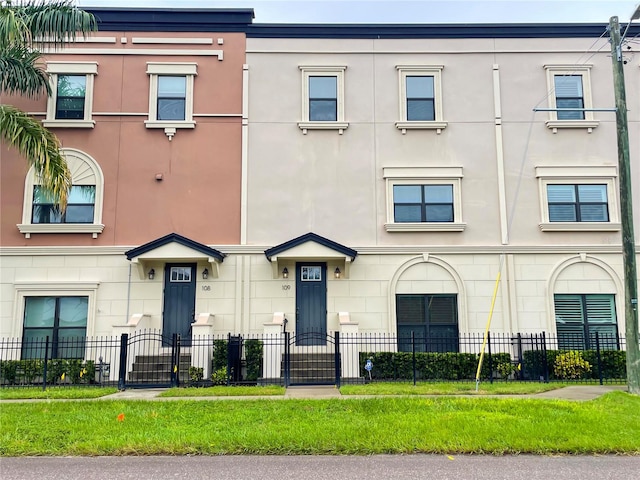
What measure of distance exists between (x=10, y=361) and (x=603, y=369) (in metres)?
16.1

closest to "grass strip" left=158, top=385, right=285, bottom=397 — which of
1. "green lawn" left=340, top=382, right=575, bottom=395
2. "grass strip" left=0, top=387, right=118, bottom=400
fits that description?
"grass strip" left=0, top=387, right=118, bottom=400

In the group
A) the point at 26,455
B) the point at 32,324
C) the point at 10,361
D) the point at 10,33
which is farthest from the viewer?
the point at 32,324

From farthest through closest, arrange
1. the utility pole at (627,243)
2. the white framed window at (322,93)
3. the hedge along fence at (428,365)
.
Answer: the white framed window at (322,93) → the hedge along fence at (428,365) → the utility pole at (627,243)

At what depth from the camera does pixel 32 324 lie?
15.8m

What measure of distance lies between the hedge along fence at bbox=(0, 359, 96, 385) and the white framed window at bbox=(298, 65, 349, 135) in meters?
9.86

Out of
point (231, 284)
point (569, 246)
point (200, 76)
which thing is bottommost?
point (231, 284)

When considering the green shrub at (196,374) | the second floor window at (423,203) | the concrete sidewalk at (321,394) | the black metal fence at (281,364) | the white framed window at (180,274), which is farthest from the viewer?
the second floor window at (423,203)

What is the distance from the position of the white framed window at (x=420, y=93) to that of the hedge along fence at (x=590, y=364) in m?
7.42

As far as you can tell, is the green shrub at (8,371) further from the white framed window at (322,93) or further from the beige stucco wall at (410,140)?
the white framed window at (322,93)

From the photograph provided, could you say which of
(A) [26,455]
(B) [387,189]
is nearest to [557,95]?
(B) [387,189]

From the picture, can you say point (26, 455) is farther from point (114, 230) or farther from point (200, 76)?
point (200, 76)

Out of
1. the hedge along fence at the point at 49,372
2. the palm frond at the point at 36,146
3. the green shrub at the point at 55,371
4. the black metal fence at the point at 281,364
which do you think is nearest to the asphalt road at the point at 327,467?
the black metal fence at the point at 281,364

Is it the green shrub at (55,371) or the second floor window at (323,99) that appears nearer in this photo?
the green shrub at (55,371)

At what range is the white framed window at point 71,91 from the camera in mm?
16750
